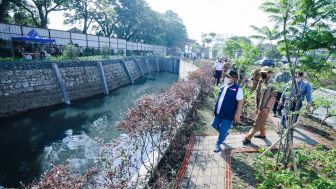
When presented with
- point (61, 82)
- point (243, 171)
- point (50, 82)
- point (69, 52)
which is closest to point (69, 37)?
point (69, 52)

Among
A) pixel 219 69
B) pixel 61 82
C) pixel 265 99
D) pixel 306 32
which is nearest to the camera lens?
pixel 306 32

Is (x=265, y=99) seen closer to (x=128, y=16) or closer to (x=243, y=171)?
(x=243, y=171)

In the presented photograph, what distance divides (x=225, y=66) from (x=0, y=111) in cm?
1285

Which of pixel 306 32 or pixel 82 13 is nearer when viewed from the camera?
pixel 306 32

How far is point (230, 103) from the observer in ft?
17.4

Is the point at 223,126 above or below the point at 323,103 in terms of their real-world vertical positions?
below

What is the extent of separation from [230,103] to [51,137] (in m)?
9.24

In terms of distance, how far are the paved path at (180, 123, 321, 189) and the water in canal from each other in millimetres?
2803

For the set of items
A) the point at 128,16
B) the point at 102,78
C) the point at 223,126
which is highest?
the point at 128,16

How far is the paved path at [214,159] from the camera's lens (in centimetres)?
456

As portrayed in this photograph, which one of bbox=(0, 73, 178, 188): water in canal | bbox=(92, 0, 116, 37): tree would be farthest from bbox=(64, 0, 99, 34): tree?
bbox=(0, 73, 178, 188): water in canal

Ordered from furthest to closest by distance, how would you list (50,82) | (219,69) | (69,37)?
1. (69,37)
2. (50,82)
3. (219,69)

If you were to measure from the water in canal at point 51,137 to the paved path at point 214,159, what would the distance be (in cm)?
280

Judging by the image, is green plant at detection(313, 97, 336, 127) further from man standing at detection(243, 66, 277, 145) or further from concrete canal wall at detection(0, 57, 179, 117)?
concrete canal wall at detection(0, 57, 179, 117)
